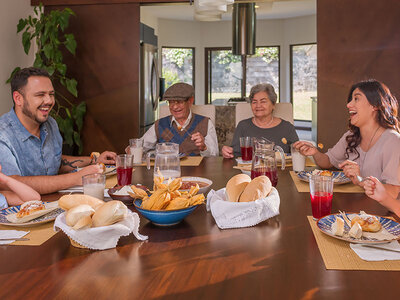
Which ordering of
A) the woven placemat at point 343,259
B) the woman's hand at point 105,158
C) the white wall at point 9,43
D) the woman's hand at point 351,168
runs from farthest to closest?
1. the white wall at point 9,43
2. the woman's hand at point 105,158
3. the woman's hand at point 351,168
4. the woven placemat at point 343,259

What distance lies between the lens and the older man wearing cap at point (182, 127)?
3254mm

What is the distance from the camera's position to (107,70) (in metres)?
4.60

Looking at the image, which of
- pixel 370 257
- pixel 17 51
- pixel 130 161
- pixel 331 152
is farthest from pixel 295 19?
pixel 370 257

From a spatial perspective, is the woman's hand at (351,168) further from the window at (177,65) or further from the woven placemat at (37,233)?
the window at (177,65)

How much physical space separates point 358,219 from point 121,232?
2.24 ft

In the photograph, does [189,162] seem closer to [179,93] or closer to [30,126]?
[179,93]

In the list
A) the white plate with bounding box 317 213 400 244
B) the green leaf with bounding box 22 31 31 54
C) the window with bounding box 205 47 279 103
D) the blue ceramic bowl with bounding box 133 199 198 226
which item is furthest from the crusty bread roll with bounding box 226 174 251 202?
the window with bounding box 205 47 279 103

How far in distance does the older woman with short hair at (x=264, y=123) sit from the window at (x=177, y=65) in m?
6.31

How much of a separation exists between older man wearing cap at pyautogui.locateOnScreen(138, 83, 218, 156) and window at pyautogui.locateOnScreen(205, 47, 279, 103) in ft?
21.7

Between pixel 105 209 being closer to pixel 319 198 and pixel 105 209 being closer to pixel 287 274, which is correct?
pixel 287 274

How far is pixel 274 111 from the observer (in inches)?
136

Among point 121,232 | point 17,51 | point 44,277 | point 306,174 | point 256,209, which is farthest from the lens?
point 17,51

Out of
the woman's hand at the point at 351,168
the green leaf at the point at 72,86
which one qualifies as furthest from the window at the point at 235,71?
the woman's hand at the point at 351,168

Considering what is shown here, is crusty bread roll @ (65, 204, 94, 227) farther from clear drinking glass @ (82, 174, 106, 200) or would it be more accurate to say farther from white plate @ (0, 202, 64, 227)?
clear drinking glass @ (82, 174, 106, 200)
